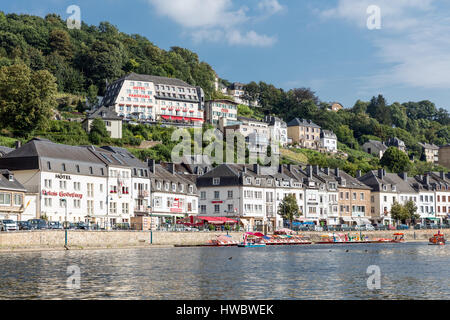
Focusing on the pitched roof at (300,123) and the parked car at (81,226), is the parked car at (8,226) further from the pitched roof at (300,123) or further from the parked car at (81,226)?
the pitched roof at (300,123)

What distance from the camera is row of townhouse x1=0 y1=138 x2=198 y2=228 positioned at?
78.1 m

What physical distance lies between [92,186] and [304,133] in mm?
114890

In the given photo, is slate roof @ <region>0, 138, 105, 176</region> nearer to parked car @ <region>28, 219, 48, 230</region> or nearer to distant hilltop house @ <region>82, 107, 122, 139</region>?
parked car @ <region>28, 219, 48, 230</region>

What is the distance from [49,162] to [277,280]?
46631mm

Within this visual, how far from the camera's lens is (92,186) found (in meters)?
86.3

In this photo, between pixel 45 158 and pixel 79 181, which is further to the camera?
pixel 79 181

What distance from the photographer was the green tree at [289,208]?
110 m

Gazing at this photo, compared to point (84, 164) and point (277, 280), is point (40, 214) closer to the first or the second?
point (84, 164)

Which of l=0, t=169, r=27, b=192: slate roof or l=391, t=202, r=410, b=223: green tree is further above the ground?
l=0, t=169, r=27, b=192: slate roof

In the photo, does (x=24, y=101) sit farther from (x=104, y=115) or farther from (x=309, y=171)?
(x=309, y=171)

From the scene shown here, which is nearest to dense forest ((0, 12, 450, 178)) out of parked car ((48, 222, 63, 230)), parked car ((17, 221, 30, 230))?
parked car ((48, 222, 63, 230))

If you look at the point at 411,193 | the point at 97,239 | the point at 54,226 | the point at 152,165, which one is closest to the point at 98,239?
the point at 97,239

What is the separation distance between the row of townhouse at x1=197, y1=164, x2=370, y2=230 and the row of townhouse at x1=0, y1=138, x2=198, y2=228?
4.47 meters
